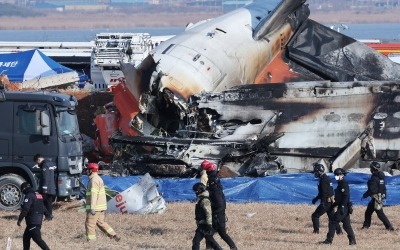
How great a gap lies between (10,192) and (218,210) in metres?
6.88

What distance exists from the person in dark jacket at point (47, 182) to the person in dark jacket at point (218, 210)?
17.2ft

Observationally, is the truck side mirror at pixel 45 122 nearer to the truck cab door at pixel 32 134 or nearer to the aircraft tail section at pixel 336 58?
the truck cab door at pixel 32 134

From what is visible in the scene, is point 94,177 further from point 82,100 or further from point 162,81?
point 82,100

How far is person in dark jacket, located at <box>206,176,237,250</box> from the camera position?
17344 millimetres

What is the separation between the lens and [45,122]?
22688 mm

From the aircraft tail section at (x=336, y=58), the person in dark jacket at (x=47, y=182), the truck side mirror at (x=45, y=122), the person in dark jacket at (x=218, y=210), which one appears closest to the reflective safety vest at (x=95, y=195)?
the person in dark jacket at (x=218, y=210)

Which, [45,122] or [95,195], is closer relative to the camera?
[95,195]

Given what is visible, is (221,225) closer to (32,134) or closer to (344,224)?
(344,224)

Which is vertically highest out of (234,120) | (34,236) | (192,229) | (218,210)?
(234,120)

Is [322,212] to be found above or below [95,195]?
below

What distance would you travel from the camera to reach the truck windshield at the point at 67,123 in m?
23.0

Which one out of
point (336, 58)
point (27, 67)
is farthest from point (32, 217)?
point (27, 67)

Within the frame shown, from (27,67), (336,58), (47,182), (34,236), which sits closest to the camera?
(34,236)

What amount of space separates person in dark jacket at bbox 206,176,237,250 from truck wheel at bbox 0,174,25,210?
6.47 meters
